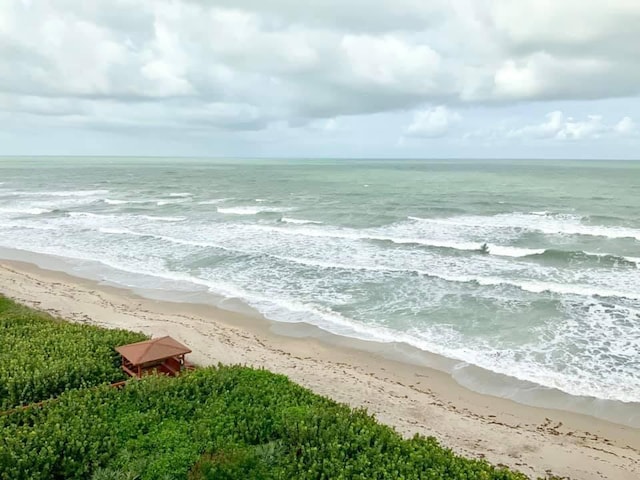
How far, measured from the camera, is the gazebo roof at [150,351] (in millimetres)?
13352

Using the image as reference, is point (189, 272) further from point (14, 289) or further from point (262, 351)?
point (262, 351)

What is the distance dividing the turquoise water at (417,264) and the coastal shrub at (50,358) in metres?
8.21

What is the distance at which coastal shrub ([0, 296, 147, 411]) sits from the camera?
11938mm

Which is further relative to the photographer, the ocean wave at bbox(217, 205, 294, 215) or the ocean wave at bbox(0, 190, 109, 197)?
the ocean wave at bbox(0, 190, 109, 197)

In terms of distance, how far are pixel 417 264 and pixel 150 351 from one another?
19168 millimetres

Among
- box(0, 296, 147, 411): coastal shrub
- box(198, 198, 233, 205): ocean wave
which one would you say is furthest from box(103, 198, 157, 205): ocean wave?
box(0, 296, 147, 411): coastal shrub

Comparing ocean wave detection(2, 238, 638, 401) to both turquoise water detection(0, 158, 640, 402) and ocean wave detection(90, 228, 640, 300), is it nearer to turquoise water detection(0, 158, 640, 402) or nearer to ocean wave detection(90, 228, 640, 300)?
turquoise water detection(0, 158, 640, 402)

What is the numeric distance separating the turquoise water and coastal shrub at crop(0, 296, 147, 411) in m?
8.21

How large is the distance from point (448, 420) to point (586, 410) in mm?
4383

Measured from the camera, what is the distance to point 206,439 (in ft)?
32.7

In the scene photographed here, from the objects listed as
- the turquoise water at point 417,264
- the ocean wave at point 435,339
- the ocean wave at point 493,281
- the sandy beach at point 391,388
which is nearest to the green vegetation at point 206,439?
the sandy beach at point 391,388

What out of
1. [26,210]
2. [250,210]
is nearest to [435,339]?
[250,210]

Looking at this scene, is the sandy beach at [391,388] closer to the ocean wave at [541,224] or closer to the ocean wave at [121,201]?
the ocean wave at [541,224]

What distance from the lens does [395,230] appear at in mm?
39375
